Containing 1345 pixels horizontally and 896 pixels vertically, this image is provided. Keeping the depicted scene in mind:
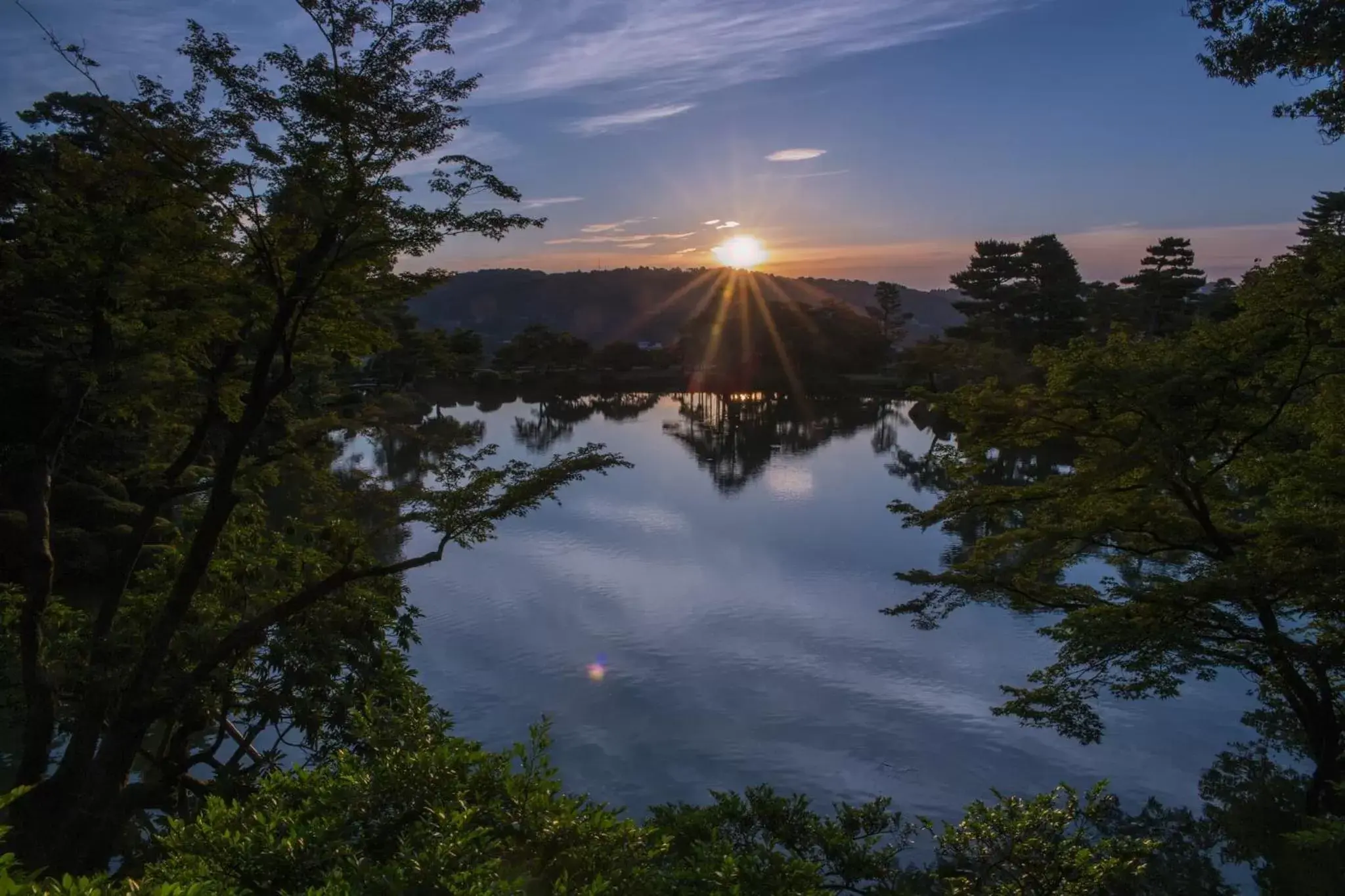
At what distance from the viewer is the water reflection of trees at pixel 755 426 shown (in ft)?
129

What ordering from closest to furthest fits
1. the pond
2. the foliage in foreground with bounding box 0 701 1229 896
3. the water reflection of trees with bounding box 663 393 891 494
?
the foliage in foreground with bounding box 0 701 1229 896
the pond
the water reflection of trees with bounding box 663 393 891 494

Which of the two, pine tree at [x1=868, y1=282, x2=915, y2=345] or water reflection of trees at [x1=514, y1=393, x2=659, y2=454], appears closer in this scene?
water reflection of trees at [x1=514, y1=393, x2=659, y2=454]

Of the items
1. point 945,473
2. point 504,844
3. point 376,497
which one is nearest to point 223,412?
point 376,497

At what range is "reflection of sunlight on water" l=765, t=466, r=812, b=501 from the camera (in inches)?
1232

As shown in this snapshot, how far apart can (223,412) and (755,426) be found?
4323cm

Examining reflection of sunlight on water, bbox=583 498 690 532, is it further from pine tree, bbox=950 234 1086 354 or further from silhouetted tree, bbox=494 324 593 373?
silhouetted tree, bbox=494 324 593 373

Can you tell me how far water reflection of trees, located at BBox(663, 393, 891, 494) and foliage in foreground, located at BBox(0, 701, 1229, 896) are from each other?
26830 mm

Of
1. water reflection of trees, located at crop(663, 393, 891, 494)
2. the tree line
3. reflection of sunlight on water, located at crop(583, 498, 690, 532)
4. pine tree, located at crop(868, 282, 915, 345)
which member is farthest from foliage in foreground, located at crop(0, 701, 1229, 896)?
pine tree, located at crop(868, 282, 915, 345)

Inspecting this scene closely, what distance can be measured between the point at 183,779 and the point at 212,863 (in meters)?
6.97

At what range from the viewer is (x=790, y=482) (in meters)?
33.9

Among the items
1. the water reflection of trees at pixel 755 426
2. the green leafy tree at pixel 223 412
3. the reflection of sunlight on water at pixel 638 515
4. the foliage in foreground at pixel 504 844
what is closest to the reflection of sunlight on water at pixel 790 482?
the water reflection of trees at pixel 755 426

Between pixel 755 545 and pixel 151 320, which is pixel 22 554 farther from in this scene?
pixel 755 545

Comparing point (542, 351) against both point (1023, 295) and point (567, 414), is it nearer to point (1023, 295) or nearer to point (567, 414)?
point (567, 414)

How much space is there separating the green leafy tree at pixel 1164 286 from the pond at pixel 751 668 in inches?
1122
